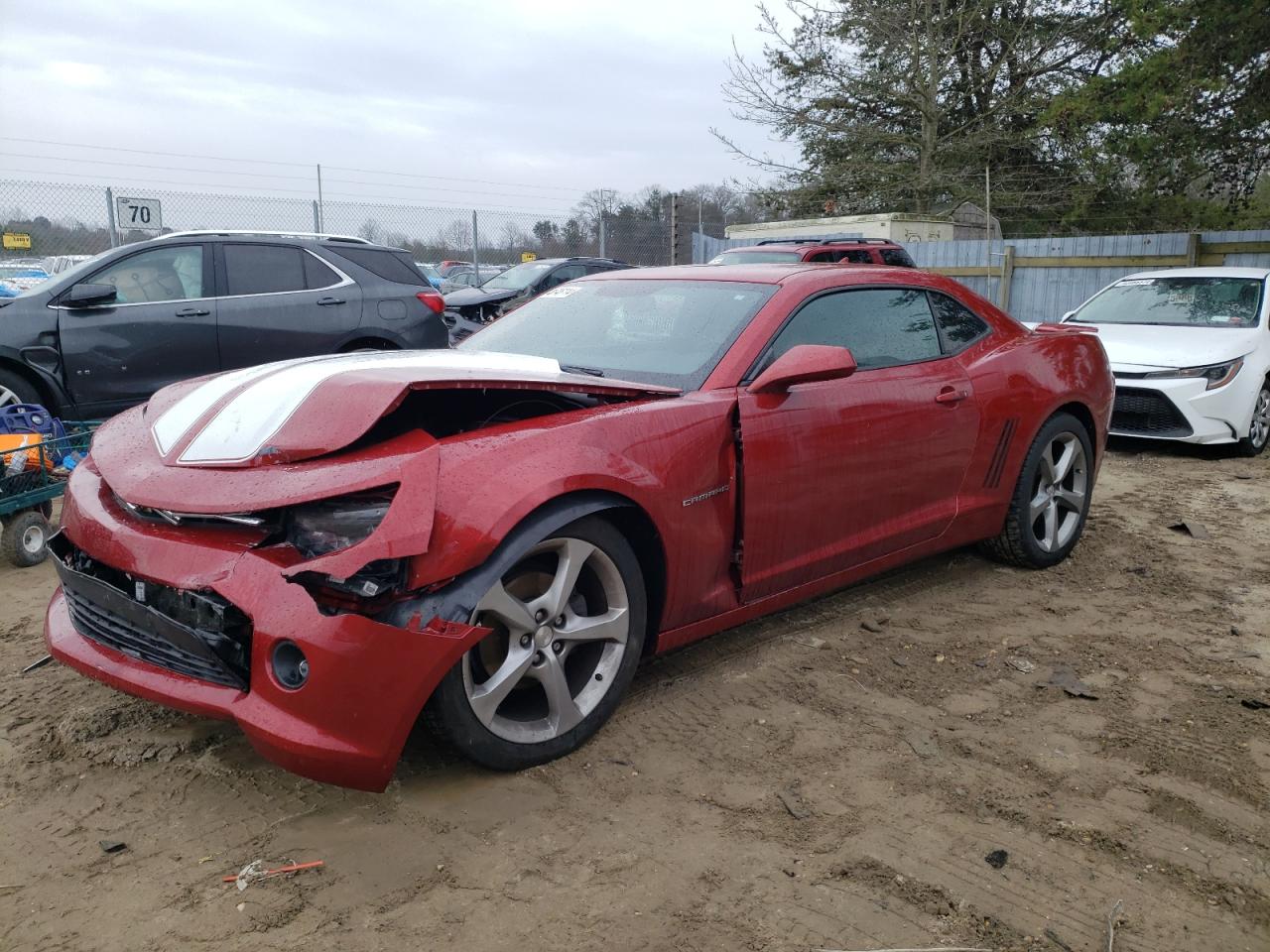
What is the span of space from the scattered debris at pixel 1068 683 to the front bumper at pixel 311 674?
2.24m

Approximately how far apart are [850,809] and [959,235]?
20358 millimetres

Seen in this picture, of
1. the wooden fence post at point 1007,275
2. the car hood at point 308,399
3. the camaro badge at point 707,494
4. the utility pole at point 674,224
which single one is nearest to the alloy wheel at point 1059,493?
the camaro badge at point 707,494

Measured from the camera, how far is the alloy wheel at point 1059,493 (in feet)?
15.8

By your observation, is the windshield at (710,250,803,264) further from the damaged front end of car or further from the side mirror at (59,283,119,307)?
the damaged front end of car

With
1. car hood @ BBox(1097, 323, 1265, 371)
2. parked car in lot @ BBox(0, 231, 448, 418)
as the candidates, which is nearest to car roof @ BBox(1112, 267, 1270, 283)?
car hood @ BBox(1097, 323, 1265, 371)

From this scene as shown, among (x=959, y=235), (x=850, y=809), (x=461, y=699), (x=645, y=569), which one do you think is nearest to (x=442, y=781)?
(x=461, y=699)

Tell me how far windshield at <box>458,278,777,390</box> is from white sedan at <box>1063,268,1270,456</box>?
494 centimetres

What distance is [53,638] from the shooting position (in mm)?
2932

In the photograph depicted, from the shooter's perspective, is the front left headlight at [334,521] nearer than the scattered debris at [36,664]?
Yes

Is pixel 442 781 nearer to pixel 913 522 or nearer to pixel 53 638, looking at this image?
pixel 53 638

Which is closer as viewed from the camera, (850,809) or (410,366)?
(850,809)

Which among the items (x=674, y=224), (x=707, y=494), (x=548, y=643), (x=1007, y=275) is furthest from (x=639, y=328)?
(x=674, y=224)

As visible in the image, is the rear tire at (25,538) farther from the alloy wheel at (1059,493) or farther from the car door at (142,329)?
the alloy wheel at (1059,493)

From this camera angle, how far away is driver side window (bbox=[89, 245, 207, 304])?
23.2 ft
